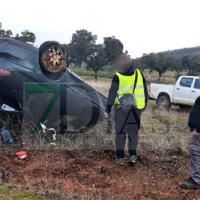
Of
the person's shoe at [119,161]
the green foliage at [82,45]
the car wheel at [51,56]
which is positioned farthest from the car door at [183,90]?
the green foliage at [82,45]

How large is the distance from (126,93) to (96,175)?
1320 mm

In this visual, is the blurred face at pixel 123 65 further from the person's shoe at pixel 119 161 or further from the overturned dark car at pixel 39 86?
the person's shoe at pixel 119 161

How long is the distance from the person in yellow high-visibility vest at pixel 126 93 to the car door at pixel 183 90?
8572mm

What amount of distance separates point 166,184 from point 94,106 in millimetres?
2190

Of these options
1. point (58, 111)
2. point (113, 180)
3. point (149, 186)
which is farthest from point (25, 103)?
point (149, 186)

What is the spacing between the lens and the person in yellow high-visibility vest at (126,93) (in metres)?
4.86

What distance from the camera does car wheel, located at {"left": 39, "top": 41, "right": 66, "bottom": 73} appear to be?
5.37m

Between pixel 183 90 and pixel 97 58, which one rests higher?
pixel 97 58

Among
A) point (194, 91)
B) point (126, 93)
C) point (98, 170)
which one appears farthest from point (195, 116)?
point (194, 91)

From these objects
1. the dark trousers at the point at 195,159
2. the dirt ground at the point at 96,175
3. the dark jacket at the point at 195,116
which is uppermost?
the dark jacket at the point at 195,116

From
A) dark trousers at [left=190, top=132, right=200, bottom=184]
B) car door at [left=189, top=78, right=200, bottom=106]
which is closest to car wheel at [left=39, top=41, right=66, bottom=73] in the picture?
dark trousers at [left=190, top=132, right=200, bottom=184]

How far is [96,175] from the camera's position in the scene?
429cm

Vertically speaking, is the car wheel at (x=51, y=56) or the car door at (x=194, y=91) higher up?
the car wheel at (x=51, y=56)

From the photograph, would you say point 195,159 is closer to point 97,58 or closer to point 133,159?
point 133,159
